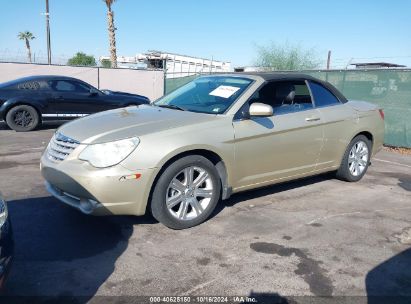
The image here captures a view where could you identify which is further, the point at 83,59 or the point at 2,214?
the point at 83,59

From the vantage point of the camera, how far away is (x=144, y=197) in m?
3.89

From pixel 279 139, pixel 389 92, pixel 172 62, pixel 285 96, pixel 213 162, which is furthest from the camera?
pixel 172 62

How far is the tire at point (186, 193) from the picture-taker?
399 cm

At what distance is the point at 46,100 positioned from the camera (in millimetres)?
11109

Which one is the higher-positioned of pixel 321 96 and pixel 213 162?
pixel 321 96

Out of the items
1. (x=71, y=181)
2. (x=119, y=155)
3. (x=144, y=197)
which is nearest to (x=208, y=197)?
(x=144, y=197)

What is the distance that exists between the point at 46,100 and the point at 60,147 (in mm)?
7677

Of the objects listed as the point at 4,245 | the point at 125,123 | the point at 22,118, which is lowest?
the point at 22,118

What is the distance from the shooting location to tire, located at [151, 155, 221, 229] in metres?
3.99

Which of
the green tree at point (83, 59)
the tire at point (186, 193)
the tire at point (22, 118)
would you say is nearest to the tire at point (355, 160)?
the tire at point (186, 193)

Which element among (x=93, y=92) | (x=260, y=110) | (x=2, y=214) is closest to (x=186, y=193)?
(x=260, y=110)

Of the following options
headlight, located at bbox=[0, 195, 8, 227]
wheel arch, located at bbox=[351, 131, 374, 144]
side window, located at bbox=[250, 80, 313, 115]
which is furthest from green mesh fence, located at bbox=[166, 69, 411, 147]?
headlight, located at bbox=[0, 195, 8, 227]

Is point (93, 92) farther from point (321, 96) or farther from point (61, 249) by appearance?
point (61, 249)

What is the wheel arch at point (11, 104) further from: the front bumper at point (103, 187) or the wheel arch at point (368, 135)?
the wheel arch at point (368, 135)
